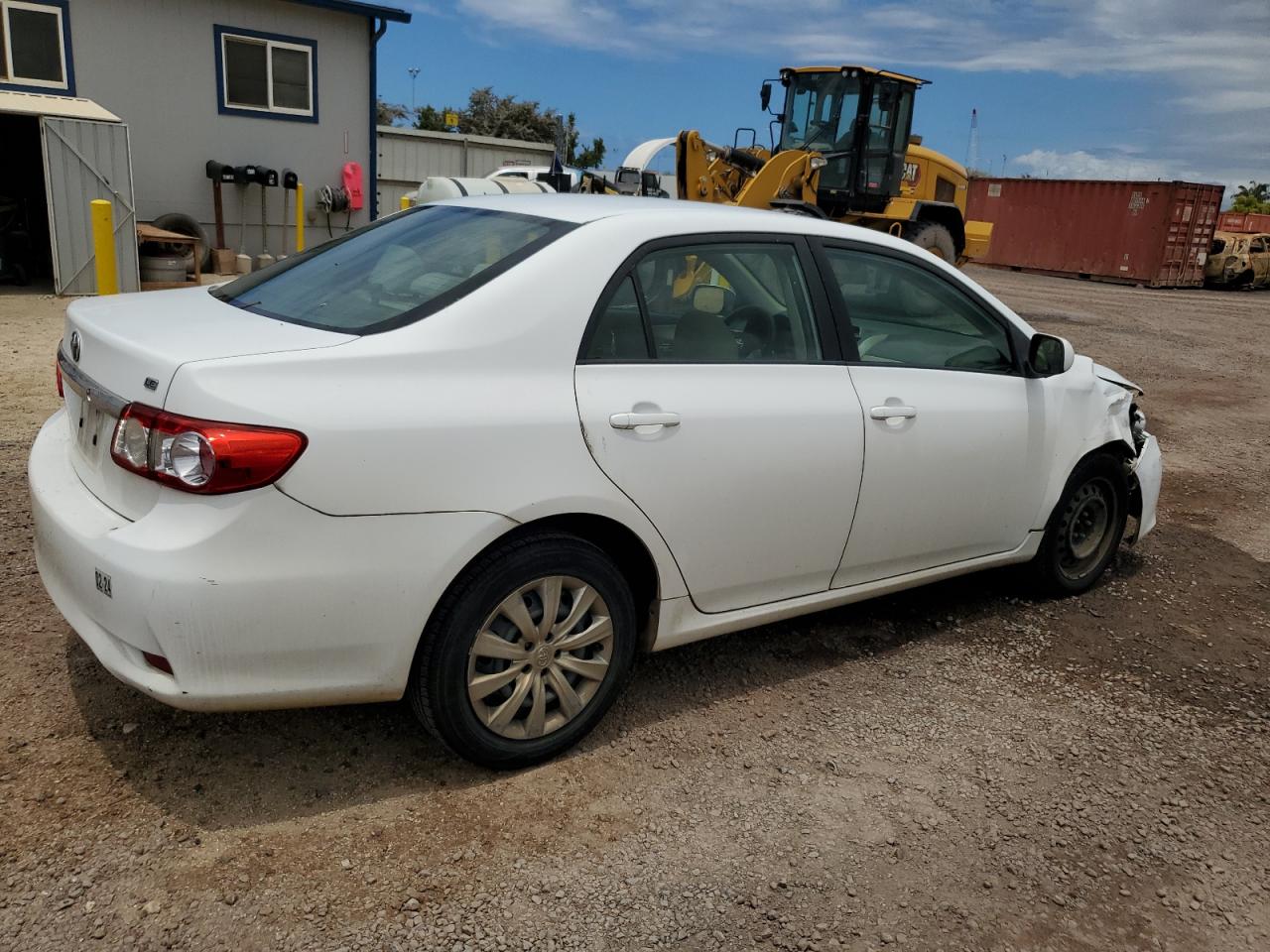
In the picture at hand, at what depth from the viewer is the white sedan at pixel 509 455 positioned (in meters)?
2.48

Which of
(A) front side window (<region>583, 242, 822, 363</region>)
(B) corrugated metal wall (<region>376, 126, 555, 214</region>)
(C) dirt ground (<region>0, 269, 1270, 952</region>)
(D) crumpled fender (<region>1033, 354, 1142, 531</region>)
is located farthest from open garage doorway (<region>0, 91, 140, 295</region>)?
(D) crumpled fender (<region>1033, 354, 1142, 531</region>)

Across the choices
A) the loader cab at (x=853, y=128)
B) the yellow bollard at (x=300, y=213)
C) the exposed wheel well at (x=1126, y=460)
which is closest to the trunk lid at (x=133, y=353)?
the exposed wheel well at (x=1126, y=460)

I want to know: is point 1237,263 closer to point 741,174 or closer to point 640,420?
point 741,174

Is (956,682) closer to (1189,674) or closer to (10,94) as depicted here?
(1189,674)

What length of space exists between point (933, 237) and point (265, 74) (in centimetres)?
1037

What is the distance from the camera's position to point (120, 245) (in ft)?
40.8

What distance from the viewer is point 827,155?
555 inches

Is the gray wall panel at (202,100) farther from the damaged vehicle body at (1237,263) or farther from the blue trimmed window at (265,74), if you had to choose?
the damaged vehicle body at (1237,263)

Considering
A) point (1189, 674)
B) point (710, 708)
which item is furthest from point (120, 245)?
point (1189, 674)

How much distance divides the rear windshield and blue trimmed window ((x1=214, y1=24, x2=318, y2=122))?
13.4m

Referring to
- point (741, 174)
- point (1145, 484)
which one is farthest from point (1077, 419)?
point (741, 174)

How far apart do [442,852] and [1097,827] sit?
1.91 metres

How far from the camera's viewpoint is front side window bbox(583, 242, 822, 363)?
309 cm

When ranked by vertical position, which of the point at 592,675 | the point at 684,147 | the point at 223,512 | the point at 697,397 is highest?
the point at 684,147
